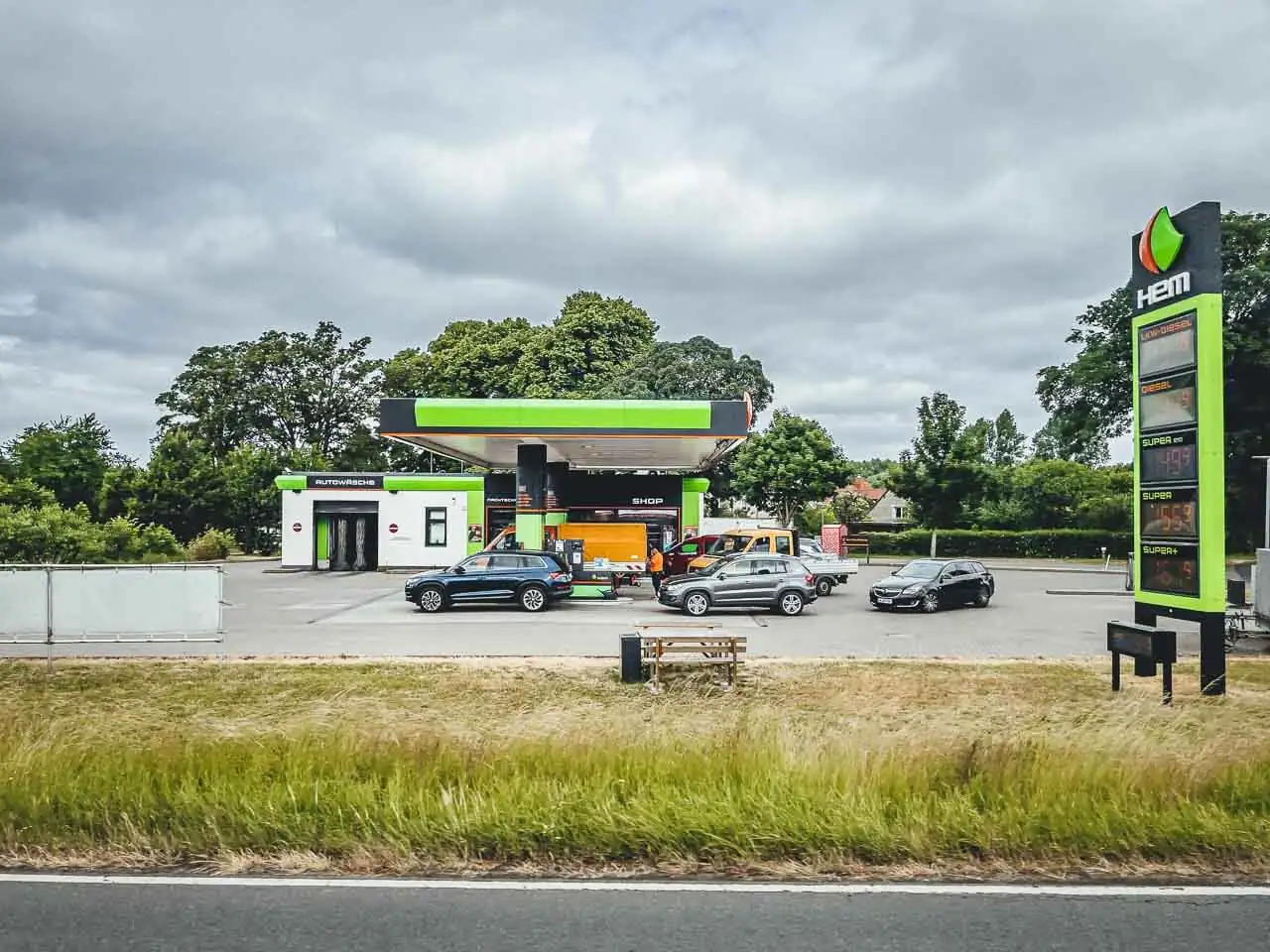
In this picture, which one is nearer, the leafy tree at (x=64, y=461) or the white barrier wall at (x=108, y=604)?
the white barrier wall at (x=108, y=604)

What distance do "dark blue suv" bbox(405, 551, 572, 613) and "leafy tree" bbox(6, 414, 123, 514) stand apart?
25.8 meters

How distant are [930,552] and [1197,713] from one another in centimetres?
4036

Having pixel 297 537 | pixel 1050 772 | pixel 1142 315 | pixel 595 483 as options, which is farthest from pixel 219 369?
pixel 1050 772

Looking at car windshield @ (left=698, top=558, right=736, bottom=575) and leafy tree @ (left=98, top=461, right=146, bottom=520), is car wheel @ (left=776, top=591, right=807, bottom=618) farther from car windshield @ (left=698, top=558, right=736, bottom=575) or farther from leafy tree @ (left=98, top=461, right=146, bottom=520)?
leafy tree @ (left=98, top=461, right=146, bottom=520)

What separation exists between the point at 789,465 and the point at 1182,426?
42.3 metres

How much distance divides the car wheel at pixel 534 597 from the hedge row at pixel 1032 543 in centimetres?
3428

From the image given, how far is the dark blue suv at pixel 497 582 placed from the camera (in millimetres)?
22875

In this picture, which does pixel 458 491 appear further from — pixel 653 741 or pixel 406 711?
pixel 653 741

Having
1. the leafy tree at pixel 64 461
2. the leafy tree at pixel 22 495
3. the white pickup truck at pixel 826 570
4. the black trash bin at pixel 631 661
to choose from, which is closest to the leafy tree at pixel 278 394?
the leafy tree at pixel 64 461

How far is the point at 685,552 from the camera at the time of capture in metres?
29.0

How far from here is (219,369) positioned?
2450 inches

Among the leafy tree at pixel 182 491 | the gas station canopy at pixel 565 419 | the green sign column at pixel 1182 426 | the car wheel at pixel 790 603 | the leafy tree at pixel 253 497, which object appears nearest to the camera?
the green sign column at pixel 1182 426

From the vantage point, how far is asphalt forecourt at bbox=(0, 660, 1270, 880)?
588 centimetres

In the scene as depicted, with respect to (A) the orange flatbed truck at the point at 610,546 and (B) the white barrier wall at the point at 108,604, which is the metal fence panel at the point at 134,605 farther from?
(A) the orange flatbed truck at the point at 610,546
